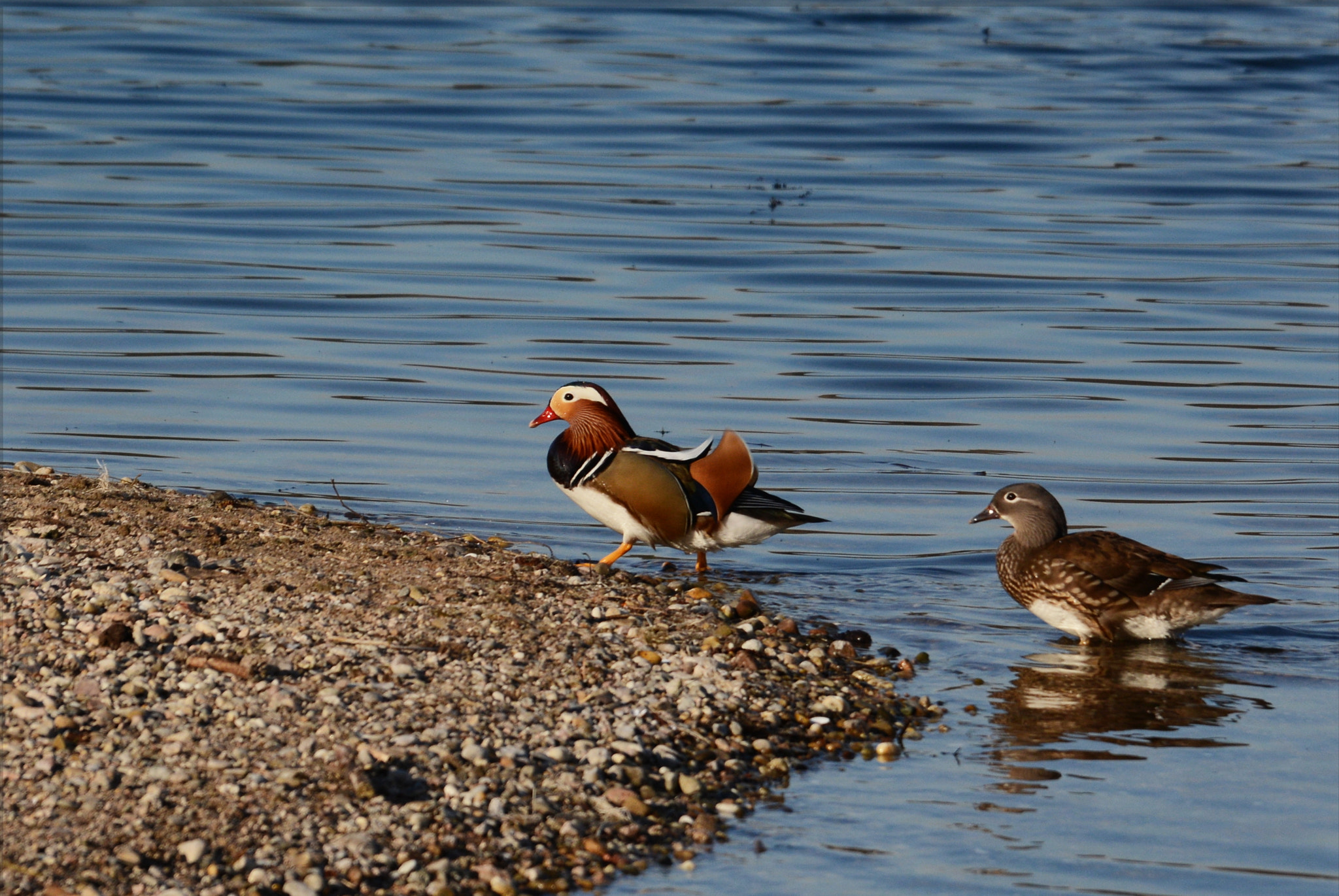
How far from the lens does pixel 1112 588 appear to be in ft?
30.6

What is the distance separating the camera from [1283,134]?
93.5 feet

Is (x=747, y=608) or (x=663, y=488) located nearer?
(x=747, y=608)

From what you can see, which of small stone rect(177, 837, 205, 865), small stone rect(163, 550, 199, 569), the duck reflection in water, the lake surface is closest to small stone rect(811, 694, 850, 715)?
the lake surface

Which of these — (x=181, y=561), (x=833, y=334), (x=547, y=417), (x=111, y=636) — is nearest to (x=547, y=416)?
(x=547, y=417)

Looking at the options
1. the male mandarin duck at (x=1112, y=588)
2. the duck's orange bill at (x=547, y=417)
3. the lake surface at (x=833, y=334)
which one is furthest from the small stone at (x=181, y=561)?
the male mandarin duck at (x=1112, y=588)

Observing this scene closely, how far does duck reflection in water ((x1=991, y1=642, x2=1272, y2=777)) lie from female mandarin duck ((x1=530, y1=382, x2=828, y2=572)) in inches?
61.8

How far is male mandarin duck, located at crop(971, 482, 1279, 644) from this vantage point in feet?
30.3

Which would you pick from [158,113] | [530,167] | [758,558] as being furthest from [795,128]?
[758,558]

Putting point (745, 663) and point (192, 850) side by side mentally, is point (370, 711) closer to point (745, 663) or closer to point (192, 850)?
point (192, 850)

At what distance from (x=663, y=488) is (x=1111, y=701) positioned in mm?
2652

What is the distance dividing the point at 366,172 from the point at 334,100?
5.83m

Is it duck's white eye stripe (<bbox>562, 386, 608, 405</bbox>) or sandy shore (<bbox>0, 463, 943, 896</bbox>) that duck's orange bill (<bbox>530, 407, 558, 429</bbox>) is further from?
sandy shore (<bbox>0, 463, 943, 896</bbox>)

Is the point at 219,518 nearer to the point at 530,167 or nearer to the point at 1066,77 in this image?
the point at 530,167

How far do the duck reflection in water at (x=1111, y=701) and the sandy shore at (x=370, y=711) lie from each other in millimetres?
469
